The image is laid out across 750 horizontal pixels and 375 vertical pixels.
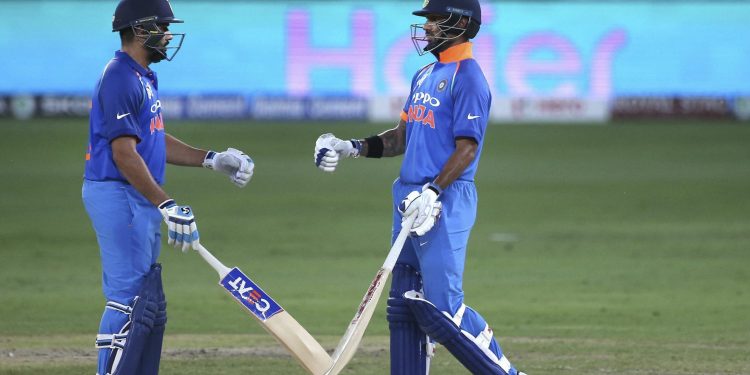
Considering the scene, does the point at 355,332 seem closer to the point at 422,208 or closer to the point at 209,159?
the point at 422,208

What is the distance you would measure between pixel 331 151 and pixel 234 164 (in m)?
0.51

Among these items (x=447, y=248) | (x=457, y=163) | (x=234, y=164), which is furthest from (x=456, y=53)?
(x=234, y=164)

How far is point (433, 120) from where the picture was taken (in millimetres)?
6559

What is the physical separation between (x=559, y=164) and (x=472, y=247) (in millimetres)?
8983

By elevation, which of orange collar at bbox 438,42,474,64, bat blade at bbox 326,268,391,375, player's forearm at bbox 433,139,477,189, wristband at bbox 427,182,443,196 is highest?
orange collar at bbox 438,42,474,64

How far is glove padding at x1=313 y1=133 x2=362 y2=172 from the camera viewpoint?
22.6ft

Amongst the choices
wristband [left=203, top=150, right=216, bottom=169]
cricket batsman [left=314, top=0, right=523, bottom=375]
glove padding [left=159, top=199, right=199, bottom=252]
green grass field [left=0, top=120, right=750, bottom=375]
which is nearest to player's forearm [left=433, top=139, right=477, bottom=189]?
cricket batsman [left=314, top=0, right=523, bottom=375]

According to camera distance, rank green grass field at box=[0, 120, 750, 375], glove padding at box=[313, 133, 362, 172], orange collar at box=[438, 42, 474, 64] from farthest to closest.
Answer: green grass field at box=[0, 120, 750, 375], glove padding at box=[313, 133, 362, 172], orange collar at box=[438, 42, 474, 64]

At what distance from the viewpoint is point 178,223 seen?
623 centimetres

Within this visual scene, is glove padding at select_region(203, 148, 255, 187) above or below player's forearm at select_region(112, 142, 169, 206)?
below

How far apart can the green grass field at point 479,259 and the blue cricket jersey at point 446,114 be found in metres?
1.82

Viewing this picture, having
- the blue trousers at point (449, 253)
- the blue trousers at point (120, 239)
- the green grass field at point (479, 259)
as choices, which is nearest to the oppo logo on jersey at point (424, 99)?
the blue trousers at point (449, 253)

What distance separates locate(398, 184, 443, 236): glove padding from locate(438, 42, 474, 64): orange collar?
755 millimetres

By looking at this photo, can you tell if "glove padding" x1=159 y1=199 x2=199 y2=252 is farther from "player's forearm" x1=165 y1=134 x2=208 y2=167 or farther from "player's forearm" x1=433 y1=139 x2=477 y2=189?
"player's forearm" x1=433 y1=139 x2=477 y2=189
